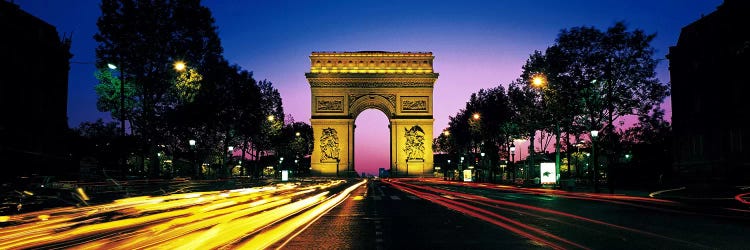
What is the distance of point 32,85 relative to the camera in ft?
118

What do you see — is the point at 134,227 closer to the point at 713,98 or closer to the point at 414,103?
the point at 713,98

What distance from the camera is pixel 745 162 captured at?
38.2 metres

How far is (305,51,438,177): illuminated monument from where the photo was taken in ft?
301

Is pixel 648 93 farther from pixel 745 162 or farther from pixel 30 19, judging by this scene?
pixel 30 19

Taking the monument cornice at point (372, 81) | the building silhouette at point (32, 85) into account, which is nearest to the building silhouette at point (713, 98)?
the building silhouette at point (32, 85)

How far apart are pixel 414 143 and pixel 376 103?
8.48m

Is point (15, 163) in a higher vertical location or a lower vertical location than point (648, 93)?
lower

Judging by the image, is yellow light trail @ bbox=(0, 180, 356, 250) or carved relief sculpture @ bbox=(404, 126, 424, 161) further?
carved relief sculpture @ bbox=(404, 126, 424, 161)

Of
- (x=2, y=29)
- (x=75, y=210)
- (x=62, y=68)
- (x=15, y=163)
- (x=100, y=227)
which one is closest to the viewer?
(x=100, y=227)

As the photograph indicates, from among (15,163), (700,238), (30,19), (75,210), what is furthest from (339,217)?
(30,19)

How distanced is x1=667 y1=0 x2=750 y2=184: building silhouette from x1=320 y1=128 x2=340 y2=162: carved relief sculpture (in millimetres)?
49514

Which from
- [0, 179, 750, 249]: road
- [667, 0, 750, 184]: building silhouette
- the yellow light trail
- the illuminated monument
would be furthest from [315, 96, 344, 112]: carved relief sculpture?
the yellow light trail

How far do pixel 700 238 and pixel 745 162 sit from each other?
98.9 feet

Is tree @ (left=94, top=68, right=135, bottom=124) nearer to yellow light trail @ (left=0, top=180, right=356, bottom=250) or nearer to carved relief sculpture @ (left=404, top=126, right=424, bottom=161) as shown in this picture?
yellow light trail @ (left=0, top=180, right=356, bottom=250)
